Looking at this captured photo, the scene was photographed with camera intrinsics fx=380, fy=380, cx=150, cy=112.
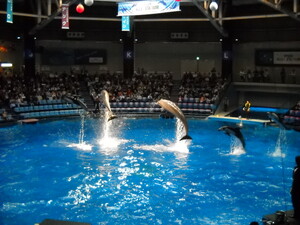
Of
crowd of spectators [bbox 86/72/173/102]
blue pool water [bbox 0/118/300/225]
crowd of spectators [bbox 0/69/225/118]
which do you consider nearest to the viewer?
blue pool water [bbox 0/118/300/225]

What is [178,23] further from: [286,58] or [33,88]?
[33,88]

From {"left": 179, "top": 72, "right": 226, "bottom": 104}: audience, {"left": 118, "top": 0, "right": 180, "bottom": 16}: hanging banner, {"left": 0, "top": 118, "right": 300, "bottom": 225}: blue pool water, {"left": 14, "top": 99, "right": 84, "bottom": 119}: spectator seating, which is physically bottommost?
{"left": 0, "top": 118, "right": 300, "bottom": 225}: blue pool water

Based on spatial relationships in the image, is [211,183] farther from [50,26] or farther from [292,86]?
[50,26]

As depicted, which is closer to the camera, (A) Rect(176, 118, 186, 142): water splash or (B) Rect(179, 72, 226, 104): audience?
(A) Rect(176, 118, 186, 142): water splash

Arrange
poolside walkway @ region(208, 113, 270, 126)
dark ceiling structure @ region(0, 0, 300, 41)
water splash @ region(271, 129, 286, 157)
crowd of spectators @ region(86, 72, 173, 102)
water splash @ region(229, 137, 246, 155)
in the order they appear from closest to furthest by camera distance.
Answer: water splash @ region(271, 129, 286, 157), water splash @ region(229, 137, 246, 155), poolside walkway @ region(208, 113, 270, 126), dark ceiling structure @ region(0, 0, 300, 41), crowd of spectators @ region(86, 72, 173, 102)

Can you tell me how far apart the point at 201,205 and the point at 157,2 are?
14.7m

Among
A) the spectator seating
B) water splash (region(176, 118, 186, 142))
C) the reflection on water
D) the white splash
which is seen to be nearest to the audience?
water splash (region(176, 118, 186, 142))

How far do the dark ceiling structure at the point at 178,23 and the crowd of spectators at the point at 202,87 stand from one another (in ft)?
11.9

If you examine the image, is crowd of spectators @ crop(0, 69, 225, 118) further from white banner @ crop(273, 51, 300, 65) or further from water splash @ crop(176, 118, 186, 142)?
water splash @ crop(176, 118, 186, 142)

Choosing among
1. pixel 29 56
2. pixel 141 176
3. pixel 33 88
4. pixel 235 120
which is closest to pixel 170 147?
pixel 141 176

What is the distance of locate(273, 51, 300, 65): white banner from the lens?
30203 millimetres

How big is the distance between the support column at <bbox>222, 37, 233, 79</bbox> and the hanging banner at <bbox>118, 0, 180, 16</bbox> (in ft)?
37.6

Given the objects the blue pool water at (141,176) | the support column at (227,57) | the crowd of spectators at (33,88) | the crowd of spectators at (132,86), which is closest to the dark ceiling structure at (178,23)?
the support column at (227,57)

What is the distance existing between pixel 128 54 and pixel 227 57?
8.61m
